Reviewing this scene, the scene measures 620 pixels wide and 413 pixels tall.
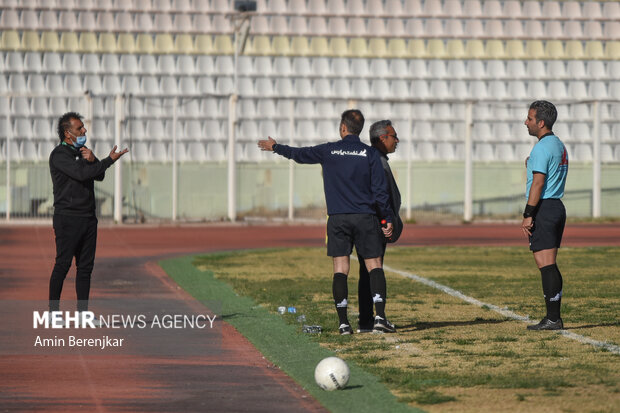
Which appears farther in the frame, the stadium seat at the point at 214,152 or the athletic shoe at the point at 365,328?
the stadium seat at the point at 214,152

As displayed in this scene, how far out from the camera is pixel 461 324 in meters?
11.2

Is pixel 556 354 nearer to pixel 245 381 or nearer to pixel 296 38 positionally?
pixel 245 381

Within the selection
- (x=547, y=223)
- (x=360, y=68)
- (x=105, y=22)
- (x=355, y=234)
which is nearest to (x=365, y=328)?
(x=355, y=234)

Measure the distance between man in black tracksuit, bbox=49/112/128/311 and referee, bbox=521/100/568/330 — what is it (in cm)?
354

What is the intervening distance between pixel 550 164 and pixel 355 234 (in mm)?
1802

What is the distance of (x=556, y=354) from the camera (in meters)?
9.13

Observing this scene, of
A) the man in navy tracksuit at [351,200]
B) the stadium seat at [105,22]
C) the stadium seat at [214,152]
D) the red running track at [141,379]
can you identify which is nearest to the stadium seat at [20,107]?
the stadium seat at [105,22]

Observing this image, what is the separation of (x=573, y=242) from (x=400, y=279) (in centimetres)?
950

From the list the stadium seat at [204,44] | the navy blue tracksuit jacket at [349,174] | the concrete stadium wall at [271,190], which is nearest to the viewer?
the navy blue tracksuit jacket at [349,174]

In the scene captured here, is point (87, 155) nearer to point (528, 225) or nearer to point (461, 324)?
point (461, 324)

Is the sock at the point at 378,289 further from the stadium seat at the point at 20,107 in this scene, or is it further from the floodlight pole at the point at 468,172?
the stadium seat at the point at 20,107

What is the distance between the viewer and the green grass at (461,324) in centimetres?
775

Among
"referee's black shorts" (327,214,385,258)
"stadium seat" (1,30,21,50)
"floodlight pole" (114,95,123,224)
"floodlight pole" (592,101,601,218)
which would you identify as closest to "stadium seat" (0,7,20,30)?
"stadium seat" (1,30,21,50)

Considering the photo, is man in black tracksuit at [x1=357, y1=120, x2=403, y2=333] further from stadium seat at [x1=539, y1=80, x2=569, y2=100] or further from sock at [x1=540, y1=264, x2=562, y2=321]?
stadium seat at [x1=539, y1=80, x2=569, y2=100]
